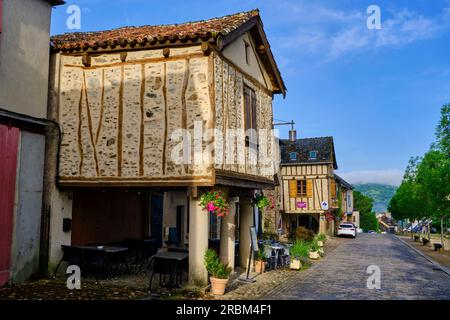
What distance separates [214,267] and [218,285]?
0.37 metres

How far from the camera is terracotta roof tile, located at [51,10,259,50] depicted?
344 inches

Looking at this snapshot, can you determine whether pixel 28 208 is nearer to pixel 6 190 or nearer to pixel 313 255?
pixel 6 190

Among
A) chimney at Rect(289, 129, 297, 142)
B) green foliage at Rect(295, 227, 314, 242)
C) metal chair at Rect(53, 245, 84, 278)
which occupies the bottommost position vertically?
green foliage at Rect(295, 227, 314, 242)

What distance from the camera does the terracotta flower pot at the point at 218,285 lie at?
8328 mm

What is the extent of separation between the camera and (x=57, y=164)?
31.5ft

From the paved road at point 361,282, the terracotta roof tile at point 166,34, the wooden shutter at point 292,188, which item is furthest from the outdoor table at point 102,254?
the wooden shutter at point 292,188

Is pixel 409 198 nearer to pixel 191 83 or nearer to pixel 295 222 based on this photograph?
pixel 295 222

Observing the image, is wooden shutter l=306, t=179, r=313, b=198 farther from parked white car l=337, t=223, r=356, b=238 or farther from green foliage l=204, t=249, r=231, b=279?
green foliage l=204, t=249, r=231, b=279

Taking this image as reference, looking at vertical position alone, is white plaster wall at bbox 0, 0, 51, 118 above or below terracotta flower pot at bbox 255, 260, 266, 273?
above

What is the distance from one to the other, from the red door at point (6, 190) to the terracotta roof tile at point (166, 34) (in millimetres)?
2690

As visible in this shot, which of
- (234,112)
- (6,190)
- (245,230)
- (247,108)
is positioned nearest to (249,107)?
(247,108)

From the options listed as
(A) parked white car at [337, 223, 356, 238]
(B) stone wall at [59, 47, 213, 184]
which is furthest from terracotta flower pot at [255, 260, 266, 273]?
(A) parked white car at [337, 223, 356, 238]

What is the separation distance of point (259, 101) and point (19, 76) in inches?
A: 255
